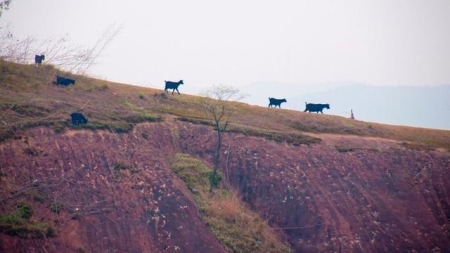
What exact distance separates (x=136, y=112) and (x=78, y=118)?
6414 millimetres

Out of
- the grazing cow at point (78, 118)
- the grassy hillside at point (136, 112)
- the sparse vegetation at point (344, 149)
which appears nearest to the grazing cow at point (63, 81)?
the grassy hillside at point (136, 112)

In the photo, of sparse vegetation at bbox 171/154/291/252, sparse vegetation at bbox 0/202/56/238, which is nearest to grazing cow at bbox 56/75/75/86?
sparse vegetation at bbox 171/154/291/252

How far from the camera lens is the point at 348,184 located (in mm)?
32812

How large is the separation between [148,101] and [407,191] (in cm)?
2156

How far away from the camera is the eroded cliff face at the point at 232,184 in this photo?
2191 centimetres

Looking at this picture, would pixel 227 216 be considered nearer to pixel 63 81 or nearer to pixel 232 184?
pixel 232 184

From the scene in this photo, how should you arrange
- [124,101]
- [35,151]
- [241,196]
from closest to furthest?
1. [35,151]
2. [241,196]
3. [124,101]

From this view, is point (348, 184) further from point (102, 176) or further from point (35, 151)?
point (35, 151)

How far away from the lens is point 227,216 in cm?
2755

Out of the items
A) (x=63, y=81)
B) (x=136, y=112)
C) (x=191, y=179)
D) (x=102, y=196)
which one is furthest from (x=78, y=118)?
(x=191, y=179)

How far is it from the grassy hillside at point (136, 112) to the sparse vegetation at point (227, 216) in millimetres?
5131

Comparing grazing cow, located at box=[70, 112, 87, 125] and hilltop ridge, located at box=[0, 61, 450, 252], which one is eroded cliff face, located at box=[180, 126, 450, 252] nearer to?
hilltop ridge, located at box=[0, 61, 450, 252]

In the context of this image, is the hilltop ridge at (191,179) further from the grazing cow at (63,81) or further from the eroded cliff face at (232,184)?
the grazing cow at (63,81)

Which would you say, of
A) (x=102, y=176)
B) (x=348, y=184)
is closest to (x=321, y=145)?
(x=348, y=184)
